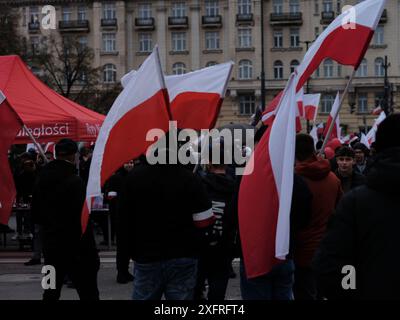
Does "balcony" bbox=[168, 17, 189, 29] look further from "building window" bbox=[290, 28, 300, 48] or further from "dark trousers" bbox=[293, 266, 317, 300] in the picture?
"dark trousers" bbox=[293, 266, 317, 300]

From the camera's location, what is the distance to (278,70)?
66.2 m

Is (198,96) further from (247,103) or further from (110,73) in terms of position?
(110,73)

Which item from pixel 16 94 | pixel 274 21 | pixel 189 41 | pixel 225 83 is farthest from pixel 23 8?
pixel 225 83

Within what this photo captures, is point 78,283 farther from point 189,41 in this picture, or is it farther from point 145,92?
point 189,41

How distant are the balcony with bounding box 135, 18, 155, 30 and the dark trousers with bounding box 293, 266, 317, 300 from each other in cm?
6196

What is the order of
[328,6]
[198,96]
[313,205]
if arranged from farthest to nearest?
[328,6] → [198,96] → [313,205]

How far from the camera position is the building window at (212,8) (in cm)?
6656

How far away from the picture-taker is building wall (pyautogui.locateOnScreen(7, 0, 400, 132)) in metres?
64.4

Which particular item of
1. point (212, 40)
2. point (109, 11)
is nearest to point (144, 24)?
point (109, 11)

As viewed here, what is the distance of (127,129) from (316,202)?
161 cm

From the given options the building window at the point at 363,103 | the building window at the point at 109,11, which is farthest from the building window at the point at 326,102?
the building window at the point at 109,11

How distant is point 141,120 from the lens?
223 inches

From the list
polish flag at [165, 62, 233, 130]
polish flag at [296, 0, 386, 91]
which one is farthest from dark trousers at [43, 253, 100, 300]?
polish flag at [296, 0, 386, 91]

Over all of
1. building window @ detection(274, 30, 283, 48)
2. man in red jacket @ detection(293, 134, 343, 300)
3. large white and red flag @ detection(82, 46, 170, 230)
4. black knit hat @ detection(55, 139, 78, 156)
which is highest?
building window @ detection(274, 30, 283, 48)
